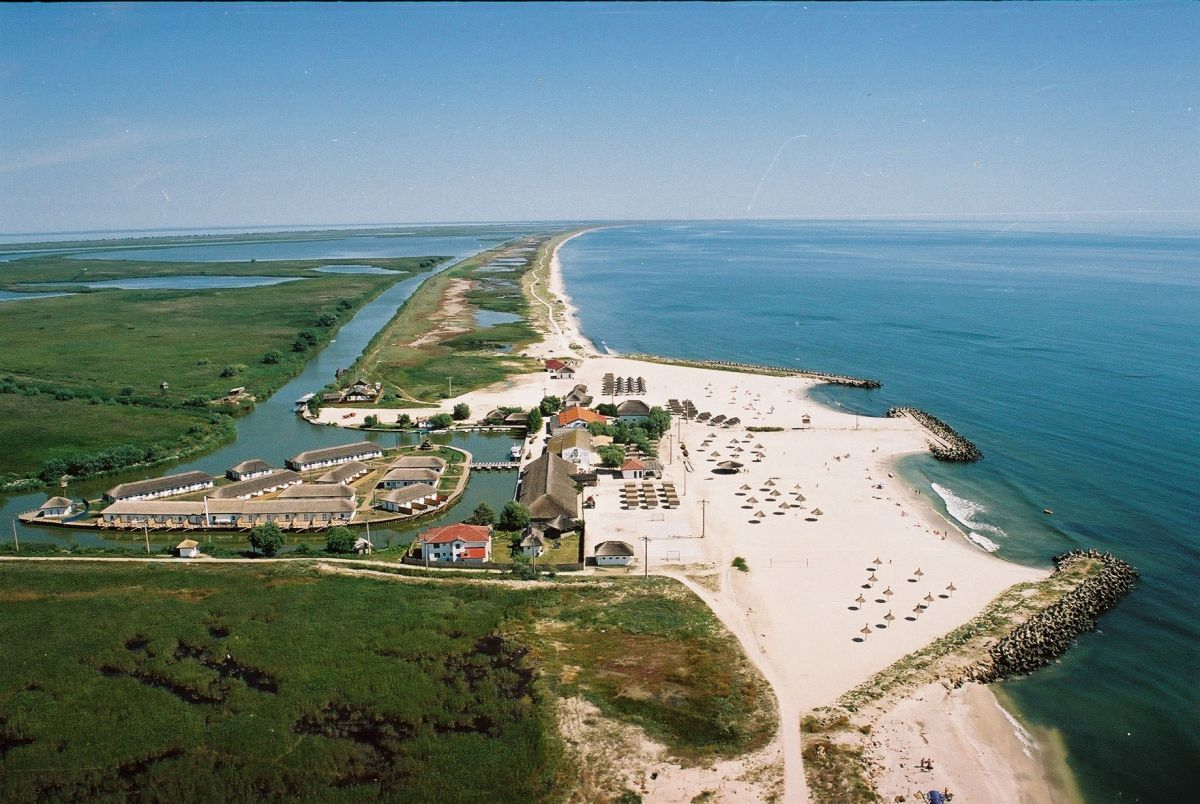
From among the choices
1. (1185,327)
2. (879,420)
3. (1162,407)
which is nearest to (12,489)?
(879,420)

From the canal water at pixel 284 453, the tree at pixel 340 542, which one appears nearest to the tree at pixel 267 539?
the tree at pixel 340 542

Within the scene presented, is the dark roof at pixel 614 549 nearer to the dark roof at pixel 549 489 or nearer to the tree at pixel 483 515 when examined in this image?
the dark roof at pixel 549 489

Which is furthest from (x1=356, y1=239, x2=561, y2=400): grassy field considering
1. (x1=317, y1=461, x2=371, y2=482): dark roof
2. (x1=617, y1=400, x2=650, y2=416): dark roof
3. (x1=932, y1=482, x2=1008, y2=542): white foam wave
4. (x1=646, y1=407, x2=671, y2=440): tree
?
(x1=932, y1=482, x2=1008, y2=542): white foam wave

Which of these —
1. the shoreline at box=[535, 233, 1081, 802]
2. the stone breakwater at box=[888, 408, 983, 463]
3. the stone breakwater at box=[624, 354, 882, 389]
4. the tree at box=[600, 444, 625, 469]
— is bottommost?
the shoreline at box=[535, 233, 1081, 802]

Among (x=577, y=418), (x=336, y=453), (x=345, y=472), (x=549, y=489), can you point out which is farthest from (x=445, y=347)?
(x=549, y=489)

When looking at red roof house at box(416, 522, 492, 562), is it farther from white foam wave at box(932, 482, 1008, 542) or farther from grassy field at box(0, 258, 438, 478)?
grassy field at box(0, 258, 438, 478)

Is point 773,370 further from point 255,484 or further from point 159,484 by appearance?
point 159,484
